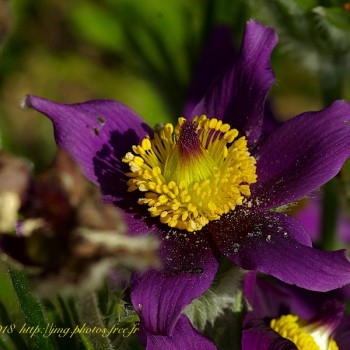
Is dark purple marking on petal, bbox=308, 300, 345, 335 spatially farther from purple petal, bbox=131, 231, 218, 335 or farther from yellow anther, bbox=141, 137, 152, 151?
yellow anther, bbox=141, 137, 152, 151

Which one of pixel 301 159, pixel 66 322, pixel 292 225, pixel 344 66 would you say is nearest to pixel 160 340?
pixel 66 322

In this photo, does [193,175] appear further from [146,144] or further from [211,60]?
[211,60]

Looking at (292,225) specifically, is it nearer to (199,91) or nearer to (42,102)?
(42,102)

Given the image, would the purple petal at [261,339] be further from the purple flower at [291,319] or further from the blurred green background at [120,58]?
the blurred green background at [120,58]

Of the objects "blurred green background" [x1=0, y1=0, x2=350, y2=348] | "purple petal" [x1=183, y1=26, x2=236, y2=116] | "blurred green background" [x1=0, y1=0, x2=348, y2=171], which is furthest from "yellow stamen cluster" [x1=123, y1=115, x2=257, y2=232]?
"blurred green background" [x1=0, y1=0, x2=348, y2=171]

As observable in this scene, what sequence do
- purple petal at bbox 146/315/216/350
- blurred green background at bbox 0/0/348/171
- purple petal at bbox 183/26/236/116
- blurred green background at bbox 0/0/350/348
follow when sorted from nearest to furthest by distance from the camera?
1. purple petal at bbox 146/315/216/350
2. purple petal at bbox 183/26/236/116
3. blurred green background at bbox 0/0/350/348
4. blurred green background at bbox 0/0/348/171
